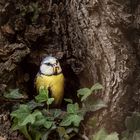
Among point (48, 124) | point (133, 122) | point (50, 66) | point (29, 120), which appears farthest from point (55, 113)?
point (133, 122)

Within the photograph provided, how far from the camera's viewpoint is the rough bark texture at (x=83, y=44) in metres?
2.76

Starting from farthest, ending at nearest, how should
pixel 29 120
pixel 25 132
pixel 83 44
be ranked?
pixel 83 44
pixel 25 132
pixel 29 120

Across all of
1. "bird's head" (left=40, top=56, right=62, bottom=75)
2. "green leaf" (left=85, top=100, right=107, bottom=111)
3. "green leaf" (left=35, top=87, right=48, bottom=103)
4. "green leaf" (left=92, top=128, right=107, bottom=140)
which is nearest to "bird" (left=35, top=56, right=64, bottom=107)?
"bird's head" (left=40, top=56, right=62, bottom=75)

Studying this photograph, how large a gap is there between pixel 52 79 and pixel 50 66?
0.33 ft

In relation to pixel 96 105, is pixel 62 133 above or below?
below

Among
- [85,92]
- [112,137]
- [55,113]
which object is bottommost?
[112,137]

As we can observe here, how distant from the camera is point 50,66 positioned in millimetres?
2943

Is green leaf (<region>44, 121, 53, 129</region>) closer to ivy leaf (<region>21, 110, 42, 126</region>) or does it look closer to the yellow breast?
ivy leaf (<region>21, 110, 42, 126</region>)

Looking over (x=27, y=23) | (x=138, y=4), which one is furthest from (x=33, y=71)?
(x=138, y=4)

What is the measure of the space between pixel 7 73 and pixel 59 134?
0.47m

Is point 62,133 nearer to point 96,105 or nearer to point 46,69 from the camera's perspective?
point 96,105

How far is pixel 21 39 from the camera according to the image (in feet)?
9.51

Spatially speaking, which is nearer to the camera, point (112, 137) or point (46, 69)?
point (112, 137)

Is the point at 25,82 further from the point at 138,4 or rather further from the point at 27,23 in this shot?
the point at 138,4
